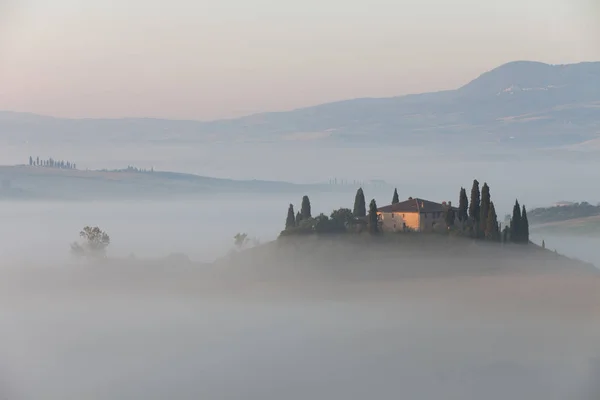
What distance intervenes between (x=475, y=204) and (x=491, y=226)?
2.25 feet

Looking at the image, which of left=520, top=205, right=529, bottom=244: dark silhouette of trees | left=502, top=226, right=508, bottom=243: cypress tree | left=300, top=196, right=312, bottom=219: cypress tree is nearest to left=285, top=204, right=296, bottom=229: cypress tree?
left=300, top=196, right=312, bottom=219: cypress tree

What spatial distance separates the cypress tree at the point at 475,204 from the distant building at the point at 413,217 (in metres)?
0.41

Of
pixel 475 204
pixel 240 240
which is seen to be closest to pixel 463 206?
pixel 475 204

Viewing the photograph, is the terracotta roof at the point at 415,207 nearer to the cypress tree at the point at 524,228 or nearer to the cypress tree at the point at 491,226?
the cypress tree at the point at 491,226

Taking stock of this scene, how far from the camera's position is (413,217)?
19.8 m

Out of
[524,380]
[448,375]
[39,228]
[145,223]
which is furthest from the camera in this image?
[145,223]

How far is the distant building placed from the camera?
64.8ft

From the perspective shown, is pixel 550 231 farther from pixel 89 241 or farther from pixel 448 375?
pixel 89 241

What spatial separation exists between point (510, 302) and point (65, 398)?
11.4 meters

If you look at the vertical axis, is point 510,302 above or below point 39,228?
below

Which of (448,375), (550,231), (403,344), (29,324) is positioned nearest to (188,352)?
(29,324)

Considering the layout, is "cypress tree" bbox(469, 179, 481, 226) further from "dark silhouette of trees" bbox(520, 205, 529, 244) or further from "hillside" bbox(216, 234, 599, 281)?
"dark silhouette of trees" bbox(520, 205, 529, 244)

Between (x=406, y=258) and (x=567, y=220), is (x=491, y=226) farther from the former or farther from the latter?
(x=567, y=220)

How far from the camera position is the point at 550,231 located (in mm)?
23031
